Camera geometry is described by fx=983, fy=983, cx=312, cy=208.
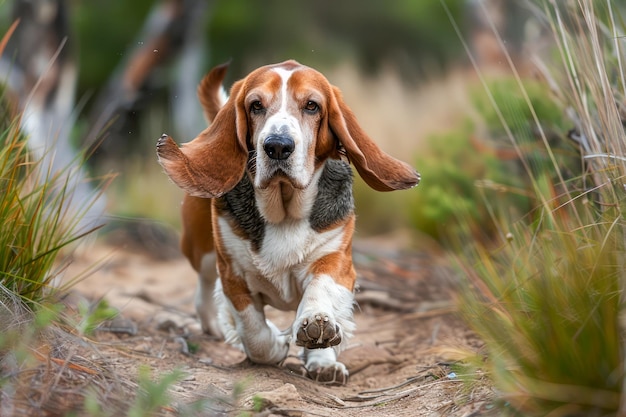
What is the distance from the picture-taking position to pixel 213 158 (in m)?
4.70

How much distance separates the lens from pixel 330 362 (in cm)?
508

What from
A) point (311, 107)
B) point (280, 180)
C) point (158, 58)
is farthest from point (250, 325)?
point (158, 58)

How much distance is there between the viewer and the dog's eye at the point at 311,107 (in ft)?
15.0

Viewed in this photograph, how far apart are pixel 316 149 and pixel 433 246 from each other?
4.71 meters

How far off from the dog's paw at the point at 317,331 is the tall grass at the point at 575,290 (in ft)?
1.97

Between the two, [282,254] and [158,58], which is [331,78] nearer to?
[158,58]

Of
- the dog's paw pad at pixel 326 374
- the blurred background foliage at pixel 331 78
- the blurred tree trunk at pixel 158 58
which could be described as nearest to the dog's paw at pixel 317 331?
the dog's paw pad at pixel 326 374

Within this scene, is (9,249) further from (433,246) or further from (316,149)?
(433,246)

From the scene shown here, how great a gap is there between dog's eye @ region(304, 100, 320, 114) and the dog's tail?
107cm

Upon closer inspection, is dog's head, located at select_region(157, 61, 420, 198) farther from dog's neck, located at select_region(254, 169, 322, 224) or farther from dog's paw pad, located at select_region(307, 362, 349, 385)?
dog's paw pad, located at select_region(307, 362, 349, 385)

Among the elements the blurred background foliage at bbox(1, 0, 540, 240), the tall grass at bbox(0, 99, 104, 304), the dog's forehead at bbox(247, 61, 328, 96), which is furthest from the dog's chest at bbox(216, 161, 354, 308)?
the blurred background foliage at bbox(1, 0, 540, 240)

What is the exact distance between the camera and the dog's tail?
5.50 m

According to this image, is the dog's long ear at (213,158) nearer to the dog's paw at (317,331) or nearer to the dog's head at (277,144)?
the dog's head at (277,144)

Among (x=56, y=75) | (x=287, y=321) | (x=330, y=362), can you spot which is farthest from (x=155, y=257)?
(x=330, y=362)
